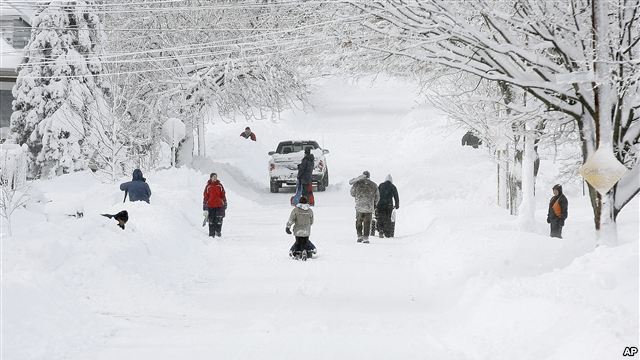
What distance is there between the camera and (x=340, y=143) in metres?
54.5

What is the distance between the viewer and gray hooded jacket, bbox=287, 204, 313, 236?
15.4m

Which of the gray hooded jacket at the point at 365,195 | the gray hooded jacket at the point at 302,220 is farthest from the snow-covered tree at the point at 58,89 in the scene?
the gray hooded jacket at the point at 302,220

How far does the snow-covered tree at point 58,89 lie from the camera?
33.8 m

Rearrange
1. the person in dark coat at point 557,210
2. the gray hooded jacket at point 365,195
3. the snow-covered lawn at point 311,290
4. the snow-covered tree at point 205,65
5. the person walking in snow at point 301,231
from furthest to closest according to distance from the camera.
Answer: the snow-covered tree at point 205,65
the gray hooded jacket at point 365,195
the person in dark coat at point 557,210
the person walking in snow at point 301,231
the snow-covered lawn at point 311,290

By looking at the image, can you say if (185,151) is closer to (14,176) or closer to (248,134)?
(14,176)

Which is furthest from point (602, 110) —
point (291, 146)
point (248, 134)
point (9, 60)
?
point (9, 60)

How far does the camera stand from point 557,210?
17719 millimetres

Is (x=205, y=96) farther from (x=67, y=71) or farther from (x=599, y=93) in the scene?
(x=599, y=93)

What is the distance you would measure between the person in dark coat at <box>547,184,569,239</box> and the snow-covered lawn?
4.10ft

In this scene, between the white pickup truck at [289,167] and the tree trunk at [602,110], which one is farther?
the white pickup truck at [289,167]

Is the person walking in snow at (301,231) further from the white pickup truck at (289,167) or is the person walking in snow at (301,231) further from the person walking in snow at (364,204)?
the white pickup truck at (289,167)

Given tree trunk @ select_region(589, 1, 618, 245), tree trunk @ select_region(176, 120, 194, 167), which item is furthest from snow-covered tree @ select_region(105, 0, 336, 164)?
tree trunk @ select_region(589, 1, 618, 245)

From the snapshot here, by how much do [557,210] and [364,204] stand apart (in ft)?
13.6

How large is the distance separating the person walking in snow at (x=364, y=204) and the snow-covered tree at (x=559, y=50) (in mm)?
5906
